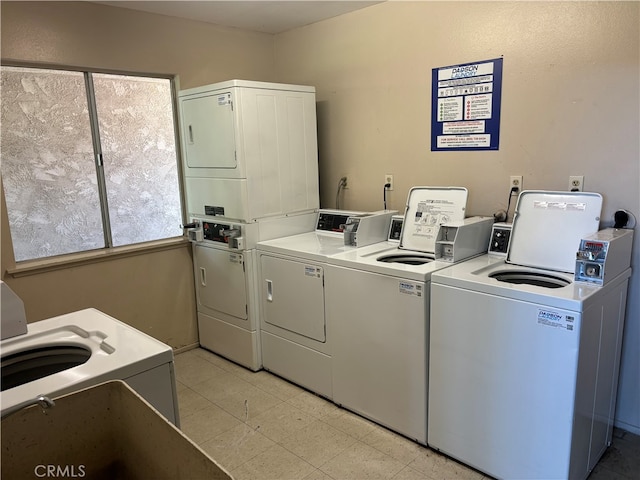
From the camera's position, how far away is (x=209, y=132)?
321 cm

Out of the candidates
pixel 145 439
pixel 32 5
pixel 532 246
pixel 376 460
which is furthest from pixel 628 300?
pixel 32 5

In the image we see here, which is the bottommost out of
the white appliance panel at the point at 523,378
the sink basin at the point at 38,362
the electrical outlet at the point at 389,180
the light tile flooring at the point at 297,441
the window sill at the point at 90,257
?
the light tile flooring at the point at 297,441

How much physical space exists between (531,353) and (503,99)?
1.48m

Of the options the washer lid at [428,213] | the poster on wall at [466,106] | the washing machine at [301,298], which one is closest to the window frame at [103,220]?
Result: the washing machine at [301,298]

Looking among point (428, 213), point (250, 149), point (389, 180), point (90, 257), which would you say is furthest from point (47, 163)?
point (428, 213)

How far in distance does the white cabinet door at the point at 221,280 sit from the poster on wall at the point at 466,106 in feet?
5.17

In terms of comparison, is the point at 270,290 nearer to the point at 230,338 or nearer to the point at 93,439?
the point at 230,338

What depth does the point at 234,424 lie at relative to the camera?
8.77 feet

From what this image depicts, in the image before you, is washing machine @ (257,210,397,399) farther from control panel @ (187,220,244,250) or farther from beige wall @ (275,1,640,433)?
beige wall @ (275,1,640,433)

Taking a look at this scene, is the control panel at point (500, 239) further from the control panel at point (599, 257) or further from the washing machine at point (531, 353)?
the control panel at point (599, 257)

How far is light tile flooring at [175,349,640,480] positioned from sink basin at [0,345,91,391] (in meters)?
1.03

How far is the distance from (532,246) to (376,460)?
136cm

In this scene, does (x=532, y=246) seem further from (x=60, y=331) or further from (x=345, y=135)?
(x=60, y=331)

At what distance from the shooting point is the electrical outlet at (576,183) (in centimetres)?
244
